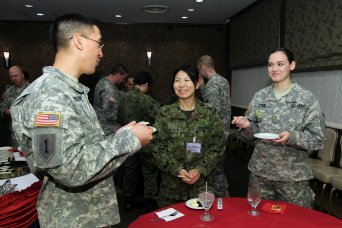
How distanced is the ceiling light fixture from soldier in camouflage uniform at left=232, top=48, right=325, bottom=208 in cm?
400

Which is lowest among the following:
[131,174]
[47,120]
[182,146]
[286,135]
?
[131,174]

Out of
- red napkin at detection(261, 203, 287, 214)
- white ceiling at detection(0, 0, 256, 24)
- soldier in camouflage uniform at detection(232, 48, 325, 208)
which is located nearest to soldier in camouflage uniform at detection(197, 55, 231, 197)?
soldier in camouflage uniform at detection(232, 48, 325, 208)

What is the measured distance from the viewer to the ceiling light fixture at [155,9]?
570 centimetres

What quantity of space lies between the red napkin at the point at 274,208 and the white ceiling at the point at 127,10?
14.6 feet

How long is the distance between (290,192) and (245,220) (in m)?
0.72

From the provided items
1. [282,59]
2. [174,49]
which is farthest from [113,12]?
[282,59]

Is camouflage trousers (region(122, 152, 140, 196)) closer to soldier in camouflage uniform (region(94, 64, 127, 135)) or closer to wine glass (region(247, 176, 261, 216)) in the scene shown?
soldier in camouflage uniform (region(94, 64, 127, 135))

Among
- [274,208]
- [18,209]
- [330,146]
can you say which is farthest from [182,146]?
[330,146]

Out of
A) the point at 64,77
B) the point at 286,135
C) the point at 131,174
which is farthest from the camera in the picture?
the point at 131,174

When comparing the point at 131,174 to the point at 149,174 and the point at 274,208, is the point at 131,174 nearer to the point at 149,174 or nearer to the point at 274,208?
the point at 149,174

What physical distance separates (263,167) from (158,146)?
2.52ft

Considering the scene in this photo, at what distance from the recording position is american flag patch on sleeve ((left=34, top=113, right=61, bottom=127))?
1.05 metres

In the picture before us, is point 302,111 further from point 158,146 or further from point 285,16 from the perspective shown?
point 285,16

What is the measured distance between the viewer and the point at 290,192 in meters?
1.98
